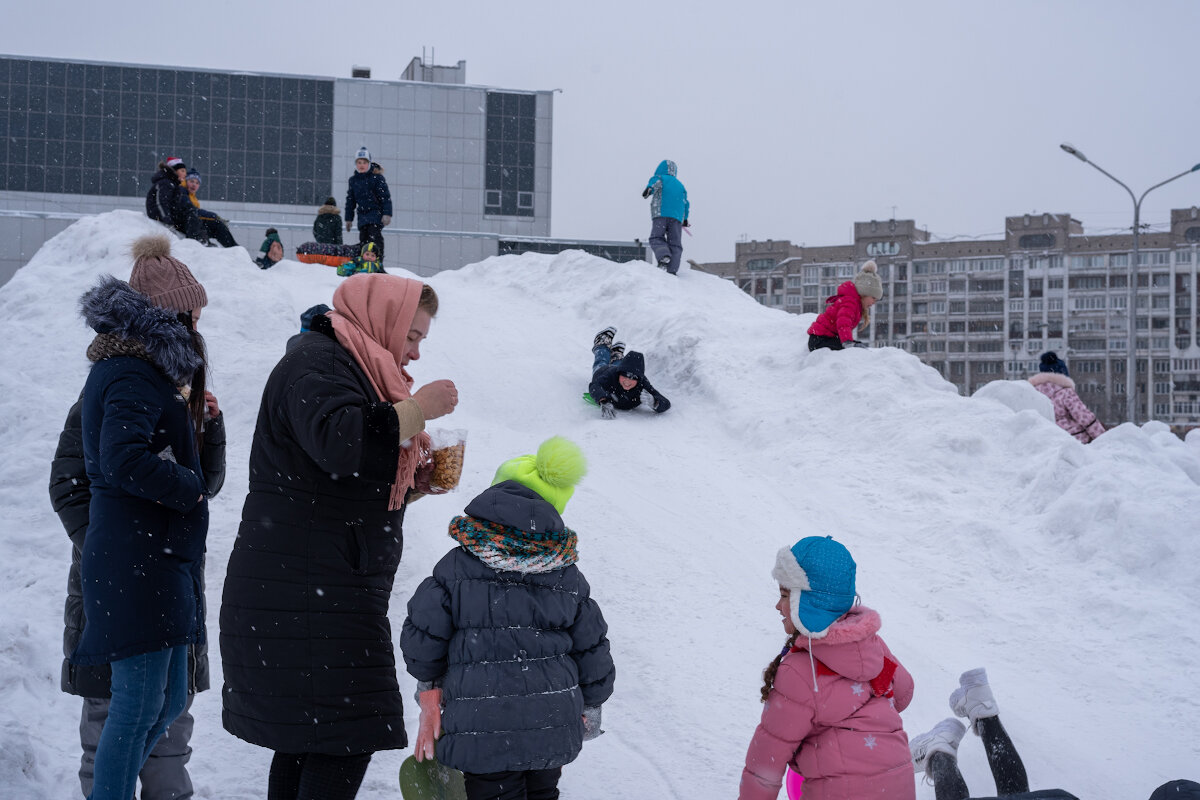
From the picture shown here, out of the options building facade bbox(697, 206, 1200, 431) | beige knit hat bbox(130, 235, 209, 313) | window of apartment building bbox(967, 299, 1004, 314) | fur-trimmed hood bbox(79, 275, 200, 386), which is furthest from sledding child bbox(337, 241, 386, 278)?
window of apartment building bbox(967, 299, 1004, 314)

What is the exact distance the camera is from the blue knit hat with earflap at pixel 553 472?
3.10 m

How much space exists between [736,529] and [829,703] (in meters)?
3.97

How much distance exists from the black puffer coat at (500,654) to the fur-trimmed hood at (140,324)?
109cm

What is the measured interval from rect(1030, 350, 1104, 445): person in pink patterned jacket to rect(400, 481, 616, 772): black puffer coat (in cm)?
871

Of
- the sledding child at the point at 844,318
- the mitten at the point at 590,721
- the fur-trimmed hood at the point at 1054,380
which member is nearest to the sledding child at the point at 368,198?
the sledding child at the point at 844,318

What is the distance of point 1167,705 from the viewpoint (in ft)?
17.0

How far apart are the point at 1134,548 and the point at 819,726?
14.5 feet

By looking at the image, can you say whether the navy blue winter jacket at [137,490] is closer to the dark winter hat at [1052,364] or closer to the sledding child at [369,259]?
the sledding child at [369,259]

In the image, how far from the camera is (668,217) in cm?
1544

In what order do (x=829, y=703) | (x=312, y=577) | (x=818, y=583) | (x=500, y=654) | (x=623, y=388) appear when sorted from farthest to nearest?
(x=623, y=388) → (x=818, y=583) → (x=829, y=703) → (x=500, y=654) → (x=312, y=577)

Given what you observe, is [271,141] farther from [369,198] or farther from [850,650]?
[850,650]

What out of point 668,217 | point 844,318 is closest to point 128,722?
point 844,318

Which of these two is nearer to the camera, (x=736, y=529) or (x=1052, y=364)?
(x=736, y=529)

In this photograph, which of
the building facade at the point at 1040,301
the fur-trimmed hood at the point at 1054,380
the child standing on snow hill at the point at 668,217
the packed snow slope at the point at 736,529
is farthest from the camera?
the building facade at the point at 1040,301
